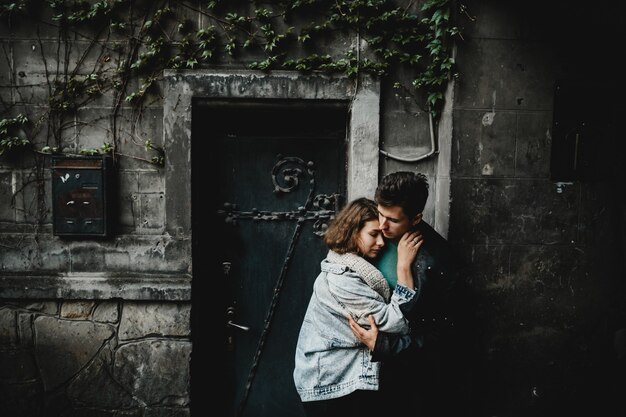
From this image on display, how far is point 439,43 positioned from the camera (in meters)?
3.20

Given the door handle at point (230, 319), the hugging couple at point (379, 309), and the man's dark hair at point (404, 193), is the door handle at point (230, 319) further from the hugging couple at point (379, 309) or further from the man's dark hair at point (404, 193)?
the man's dark hair at point (404, 193)

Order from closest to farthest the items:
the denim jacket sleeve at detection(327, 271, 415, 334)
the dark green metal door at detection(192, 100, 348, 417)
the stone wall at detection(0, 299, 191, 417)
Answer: the denim jacket sleeve at detection(327, 271, 415, 334)
the stone wall at detection(0, 299, 191, 417)
the dark green metal door at detection(192, 100, 348, 417)

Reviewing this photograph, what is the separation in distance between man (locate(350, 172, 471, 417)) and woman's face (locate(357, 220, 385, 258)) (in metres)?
0.05

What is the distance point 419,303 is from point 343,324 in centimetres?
45

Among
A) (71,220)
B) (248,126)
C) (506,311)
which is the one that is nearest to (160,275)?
(71,220)

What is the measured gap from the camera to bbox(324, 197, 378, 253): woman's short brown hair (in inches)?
105

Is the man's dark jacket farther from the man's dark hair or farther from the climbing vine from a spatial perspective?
the climbing vine

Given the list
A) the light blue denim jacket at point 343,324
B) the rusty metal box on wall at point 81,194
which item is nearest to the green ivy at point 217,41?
the rusty metal box on wall at point 81,194

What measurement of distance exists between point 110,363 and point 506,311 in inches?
117

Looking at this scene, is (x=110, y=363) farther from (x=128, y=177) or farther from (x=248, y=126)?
(x=248, y=126)

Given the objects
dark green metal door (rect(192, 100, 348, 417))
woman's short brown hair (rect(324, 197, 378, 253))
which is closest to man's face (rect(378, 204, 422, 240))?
woman's short brown hair (rect(324, 197, 378, 253))

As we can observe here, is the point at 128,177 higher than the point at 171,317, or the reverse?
the point at 128,177

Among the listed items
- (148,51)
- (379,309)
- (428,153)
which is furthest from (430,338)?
(148,51)

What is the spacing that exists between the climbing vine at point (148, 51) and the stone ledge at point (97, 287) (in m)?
0.90
